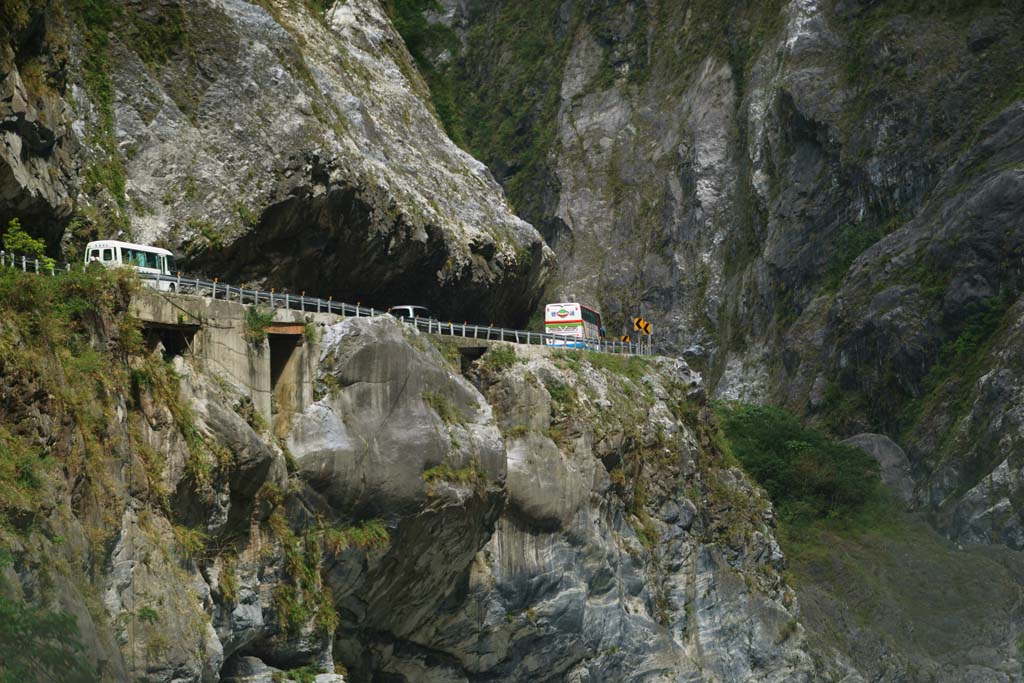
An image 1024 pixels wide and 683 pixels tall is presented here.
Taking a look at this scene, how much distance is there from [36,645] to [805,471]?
63103 millimetres

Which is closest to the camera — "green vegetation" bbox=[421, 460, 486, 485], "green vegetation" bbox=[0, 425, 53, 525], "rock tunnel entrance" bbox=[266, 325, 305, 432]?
"green vegetation" bbox=[0, 425, 53, 525]

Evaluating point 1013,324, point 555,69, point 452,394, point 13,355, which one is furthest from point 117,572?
point 555,69

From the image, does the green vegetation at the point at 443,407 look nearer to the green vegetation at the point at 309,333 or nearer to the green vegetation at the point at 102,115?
the green vegetation at the point at 309,333

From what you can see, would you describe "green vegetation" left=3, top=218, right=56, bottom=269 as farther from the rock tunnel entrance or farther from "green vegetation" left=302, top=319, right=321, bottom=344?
"green vegetation" left=302, top=319, right=321, bottom=344

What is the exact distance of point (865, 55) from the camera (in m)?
110

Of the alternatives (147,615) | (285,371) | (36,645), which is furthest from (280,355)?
(36,645)

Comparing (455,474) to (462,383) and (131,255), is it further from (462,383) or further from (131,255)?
(131,255)

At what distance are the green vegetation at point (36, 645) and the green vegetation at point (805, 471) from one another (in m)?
58.0

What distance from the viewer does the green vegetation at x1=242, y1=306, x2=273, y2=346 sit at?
38.3 meters

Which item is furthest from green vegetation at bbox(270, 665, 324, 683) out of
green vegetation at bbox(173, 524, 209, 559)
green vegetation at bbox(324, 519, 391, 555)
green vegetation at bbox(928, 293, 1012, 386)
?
green vegetation at bbox(928, 293, 1012, 386)

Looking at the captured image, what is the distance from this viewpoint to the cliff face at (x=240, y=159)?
43750mm

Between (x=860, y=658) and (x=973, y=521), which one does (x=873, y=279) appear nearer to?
(x=973, y=521)

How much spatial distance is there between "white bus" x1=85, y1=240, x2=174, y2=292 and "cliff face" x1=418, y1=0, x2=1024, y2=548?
36.2 metres

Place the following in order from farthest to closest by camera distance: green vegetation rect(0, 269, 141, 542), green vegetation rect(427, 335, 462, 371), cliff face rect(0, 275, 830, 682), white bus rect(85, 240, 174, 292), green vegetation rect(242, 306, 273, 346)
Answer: green vegetation rect(427, 335, 462, 371)
white bus rect(85, 240, 174, 292)
green vegetation rect(242, 306, 273, 346)
cliff face rect(0, 275, 830, 682)
green vegetation rect(0, 269, 141, 542)
